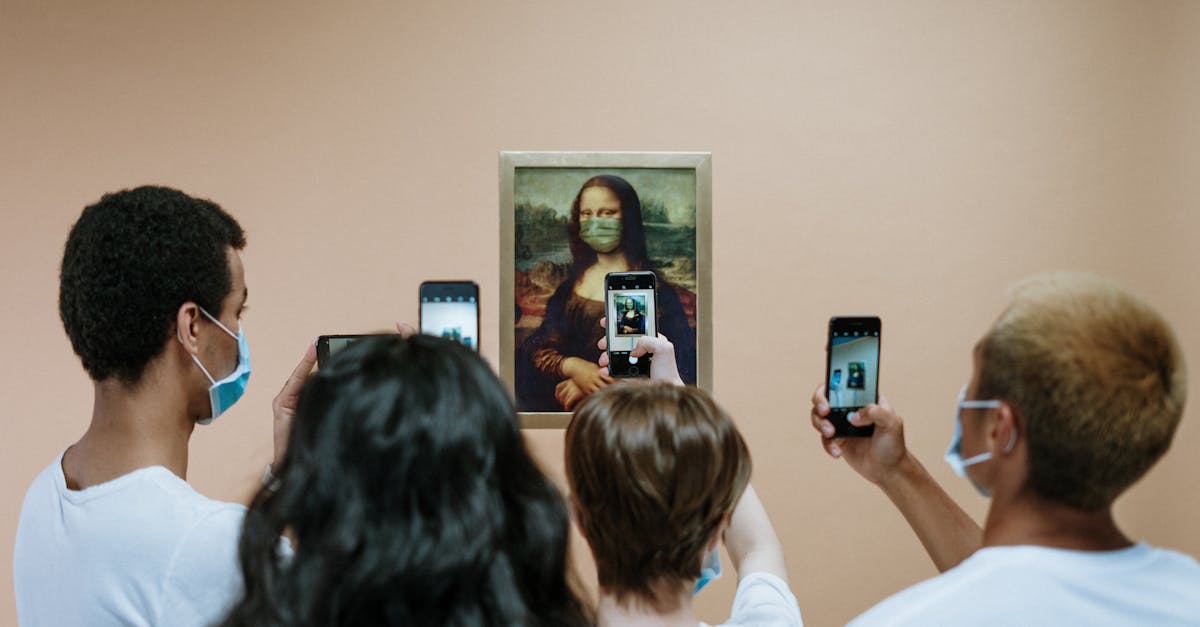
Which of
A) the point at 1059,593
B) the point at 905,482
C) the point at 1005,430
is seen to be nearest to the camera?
the point at 1059,593

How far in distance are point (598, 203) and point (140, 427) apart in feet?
6.31

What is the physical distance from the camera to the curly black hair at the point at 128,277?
1.49 meters

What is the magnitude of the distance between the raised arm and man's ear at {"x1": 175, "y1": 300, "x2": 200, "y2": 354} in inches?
49.5

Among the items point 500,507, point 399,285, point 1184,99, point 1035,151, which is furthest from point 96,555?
point 1184,99

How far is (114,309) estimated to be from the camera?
149cm

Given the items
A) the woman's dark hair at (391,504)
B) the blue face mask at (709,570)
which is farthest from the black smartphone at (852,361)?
the woman's dark hair at (391,504)

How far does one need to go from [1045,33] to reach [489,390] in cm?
306

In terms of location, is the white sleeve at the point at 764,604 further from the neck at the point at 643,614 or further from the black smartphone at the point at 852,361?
the black smartphone at the point at 852,361

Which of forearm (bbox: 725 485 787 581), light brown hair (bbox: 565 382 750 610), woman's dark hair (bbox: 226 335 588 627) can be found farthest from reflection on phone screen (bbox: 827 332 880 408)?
woman's dark hair (bbox: 226 335 588 627)

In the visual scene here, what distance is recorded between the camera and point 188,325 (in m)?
1.56

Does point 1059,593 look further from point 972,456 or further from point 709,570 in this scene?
point 709,570

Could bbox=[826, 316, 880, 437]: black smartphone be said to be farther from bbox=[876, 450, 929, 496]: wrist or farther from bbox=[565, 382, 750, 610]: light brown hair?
bbox=[565, 382, 750, 610]: light brown hair

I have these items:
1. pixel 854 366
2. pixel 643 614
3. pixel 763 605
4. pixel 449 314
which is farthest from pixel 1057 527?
pixel 449 314

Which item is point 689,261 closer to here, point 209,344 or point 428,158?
point 428,158
